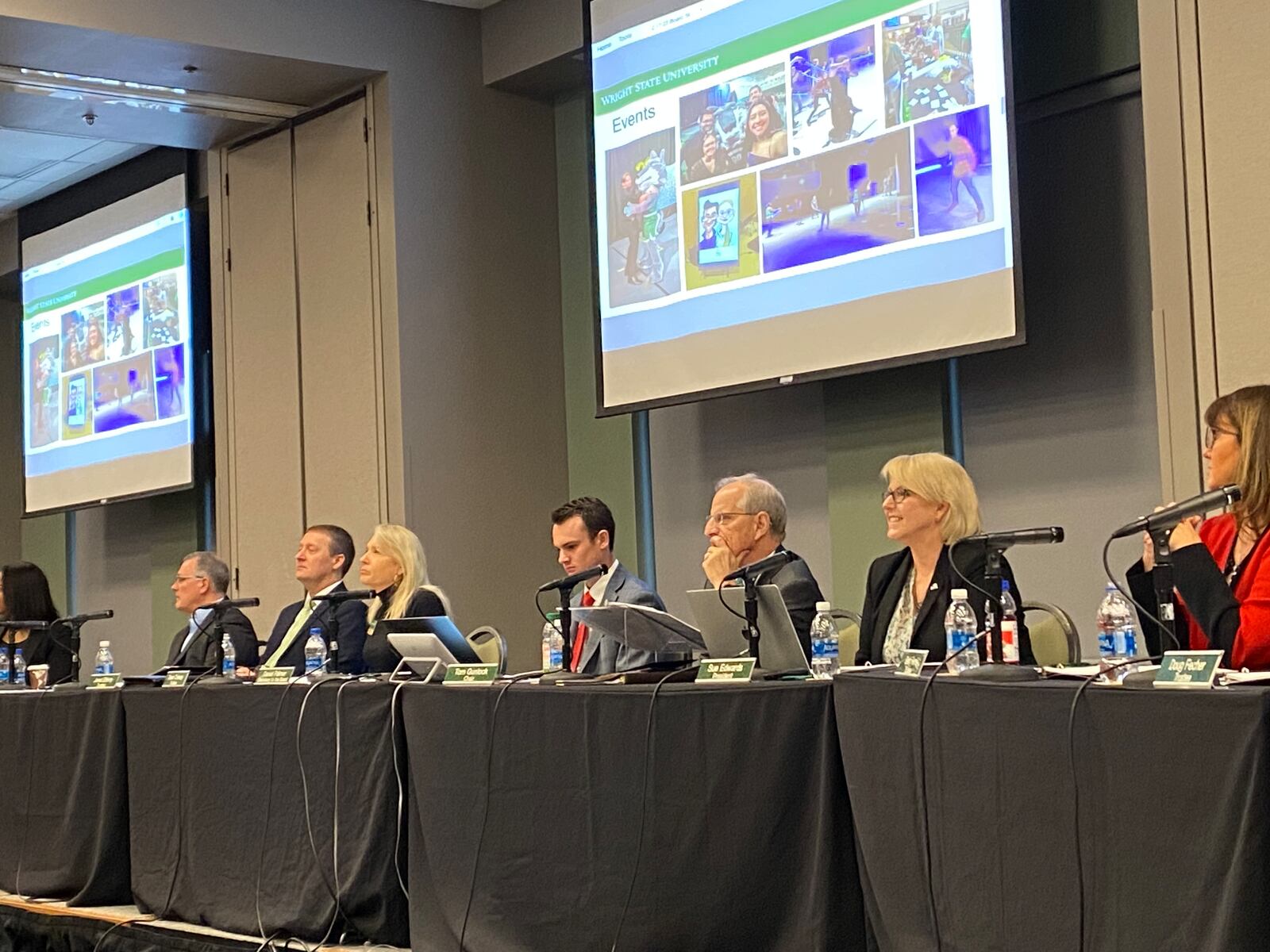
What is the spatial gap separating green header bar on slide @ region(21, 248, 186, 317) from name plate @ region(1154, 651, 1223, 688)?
6075 millimetres

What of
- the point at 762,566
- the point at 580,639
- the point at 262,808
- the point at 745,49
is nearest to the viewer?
the point at 762,566

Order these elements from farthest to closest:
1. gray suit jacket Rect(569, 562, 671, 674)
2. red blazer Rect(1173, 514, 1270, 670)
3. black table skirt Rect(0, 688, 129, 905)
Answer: black table skirt Rect(0, 688, 129, 905) < gray suit jacket Rect(569, 562, 671, 674) < red blazer Rect(1173, 514, 1270, 670)

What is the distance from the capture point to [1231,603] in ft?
7.98

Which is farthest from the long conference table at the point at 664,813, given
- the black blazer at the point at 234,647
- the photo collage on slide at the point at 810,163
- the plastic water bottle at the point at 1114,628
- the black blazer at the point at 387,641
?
the photo collage on slide at the point at 810,163

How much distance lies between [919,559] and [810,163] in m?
1.75

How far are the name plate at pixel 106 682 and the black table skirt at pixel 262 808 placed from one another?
0.42 feet

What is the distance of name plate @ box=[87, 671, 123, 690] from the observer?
4148 millimetres

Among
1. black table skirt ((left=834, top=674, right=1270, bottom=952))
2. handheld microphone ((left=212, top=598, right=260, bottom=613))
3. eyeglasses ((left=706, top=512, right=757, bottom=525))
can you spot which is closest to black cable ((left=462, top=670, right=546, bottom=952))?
black table skirt ((left=834, top=674, right=1270, bottom=952))

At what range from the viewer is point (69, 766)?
4211 mm

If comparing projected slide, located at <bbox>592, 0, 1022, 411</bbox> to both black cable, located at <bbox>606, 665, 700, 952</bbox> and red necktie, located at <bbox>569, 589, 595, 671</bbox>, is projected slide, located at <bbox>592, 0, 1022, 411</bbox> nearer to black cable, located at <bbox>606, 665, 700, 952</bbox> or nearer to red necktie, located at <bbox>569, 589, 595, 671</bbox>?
red necktie, located at <bbox>569, 589, 595, 671</bbox>

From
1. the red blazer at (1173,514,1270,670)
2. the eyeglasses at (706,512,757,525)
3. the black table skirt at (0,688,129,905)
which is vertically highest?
the eyeglasses at (706,512,757,525)

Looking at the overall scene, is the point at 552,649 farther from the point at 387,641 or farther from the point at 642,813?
the point at 642,813

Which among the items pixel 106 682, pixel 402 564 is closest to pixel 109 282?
pixel 402 564

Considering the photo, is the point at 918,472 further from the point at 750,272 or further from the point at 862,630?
the point at 750,272
